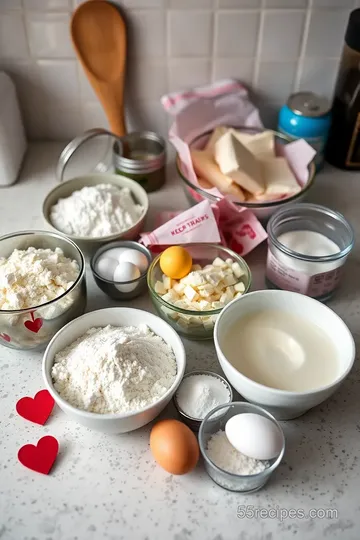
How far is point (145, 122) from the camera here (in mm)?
1161

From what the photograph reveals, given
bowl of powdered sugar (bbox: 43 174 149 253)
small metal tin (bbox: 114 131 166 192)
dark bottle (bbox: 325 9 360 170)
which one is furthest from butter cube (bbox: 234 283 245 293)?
dark bottle (bbox: 325 9 360 170)

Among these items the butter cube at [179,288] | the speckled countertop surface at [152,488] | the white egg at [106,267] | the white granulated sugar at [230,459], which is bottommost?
the speckled countertop surface at [152,488]

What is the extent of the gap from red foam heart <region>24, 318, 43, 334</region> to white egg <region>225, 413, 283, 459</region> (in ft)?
0.98

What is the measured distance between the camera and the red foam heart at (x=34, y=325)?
0.77m

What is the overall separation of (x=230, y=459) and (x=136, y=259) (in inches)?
13.9

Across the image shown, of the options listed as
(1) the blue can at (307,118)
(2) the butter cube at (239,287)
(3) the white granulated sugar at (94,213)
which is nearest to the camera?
(2) the butter cube at (239,287)

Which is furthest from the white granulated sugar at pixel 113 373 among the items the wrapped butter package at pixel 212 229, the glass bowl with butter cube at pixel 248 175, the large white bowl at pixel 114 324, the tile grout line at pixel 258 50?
the tile grout line at pixel 258 50

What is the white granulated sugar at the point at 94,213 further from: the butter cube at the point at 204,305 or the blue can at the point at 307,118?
the blue can at the point at 307,118

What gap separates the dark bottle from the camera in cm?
98

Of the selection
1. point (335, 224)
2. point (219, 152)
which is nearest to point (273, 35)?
point (219, 152)

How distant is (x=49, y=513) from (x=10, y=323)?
0.25 meters

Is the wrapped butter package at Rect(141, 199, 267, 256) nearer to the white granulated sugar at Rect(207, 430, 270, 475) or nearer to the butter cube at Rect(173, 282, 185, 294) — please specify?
the butter cube at Rect(173, 282, 185, 294)

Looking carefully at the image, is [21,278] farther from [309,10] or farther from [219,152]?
[309,10]

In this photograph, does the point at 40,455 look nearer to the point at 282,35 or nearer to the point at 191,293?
the point at 191,293
